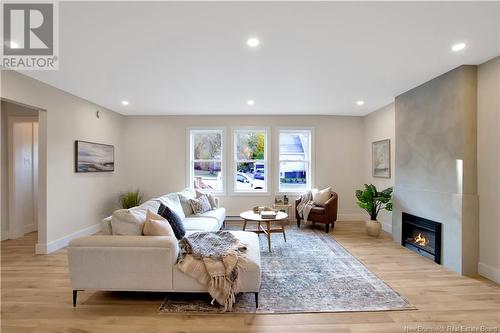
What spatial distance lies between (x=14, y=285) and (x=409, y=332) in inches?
158

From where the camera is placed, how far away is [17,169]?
183 inches

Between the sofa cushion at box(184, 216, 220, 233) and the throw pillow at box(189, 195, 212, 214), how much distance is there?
25 centimetres

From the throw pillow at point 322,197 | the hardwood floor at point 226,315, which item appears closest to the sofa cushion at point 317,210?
the throw pillow at point 322,197

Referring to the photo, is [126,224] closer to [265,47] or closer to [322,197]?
[265,47]

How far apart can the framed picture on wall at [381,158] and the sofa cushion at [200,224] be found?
3.54 metres

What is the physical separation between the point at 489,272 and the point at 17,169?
7.45m

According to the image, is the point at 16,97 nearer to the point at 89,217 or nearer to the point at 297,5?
the point at 89,217

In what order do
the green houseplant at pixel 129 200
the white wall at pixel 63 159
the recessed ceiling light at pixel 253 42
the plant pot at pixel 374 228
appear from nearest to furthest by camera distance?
the recessed ceiling light at pixel 253 42 < the white wall at pixel 63 159 < the plant pot at pixel 374 228 < the green houseplant at pixel 129 200

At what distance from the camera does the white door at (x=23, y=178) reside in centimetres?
458

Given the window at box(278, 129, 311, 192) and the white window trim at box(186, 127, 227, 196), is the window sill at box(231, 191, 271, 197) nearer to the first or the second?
the white window trim at box(186, 127, 227, 196)

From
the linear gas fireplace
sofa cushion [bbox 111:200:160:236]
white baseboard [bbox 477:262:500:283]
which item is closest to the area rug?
sofa cushion [bbox 111:200:160:236]

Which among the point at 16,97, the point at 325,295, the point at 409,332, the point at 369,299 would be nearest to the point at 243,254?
the point at 325,295

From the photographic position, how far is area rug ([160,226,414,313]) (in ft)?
7.73

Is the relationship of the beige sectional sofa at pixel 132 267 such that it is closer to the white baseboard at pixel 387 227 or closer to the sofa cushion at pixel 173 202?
the sofa cushion at pixel 173 202
